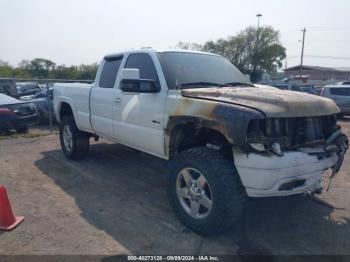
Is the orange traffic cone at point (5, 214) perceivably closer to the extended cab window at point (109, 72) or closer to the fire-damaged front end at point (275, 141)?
the extended cab window at point (109, 72)

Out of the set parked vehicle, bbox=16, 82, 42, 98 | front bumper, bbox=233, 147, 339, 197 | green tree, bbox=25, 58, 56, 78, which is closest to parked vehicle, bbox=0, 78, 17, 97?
parked vehicle, bbox=16, 82, 42, 98

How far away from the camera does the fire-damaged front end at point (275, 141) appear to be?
324 centimetres

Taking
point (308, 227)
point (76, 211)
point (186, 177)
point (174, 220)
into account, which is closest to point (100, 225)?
point (76, 211)

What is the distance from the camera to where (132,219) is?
416cm

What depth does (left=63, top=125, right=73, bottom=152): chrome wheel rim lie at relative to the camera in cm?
685

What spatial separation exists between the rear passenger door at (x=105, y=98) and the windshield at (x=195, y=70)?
1.16 meters

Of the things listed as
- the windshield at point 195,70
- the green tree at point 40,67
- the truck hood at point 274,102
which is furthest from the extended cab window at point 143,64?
the green tree at point 40,67

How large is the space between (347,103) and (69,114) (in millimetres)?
13473

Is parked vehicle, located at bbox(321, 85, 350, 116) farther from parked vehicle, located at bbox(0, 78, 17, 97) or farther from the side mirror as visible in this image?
parked vehicle, located at bbox(0, 78, 17, 97)

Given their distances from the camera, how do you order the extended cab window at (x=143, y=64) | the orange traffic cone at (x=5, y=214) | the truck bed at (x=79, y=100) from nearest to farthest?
the orange traffic cone at (x=5, y=214), the extended cab window at (x=143, y=64), the truck bed at (x=79, y=100)

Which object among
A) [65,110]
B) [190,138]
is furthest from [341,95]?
[190,138]

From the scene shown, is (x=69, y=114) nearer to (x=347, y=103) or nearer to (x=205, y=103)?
(x=205, y=103)

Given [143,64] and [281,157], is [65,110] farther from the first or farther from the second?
[281,157]

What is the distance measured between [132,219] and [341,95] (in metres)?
14.9
